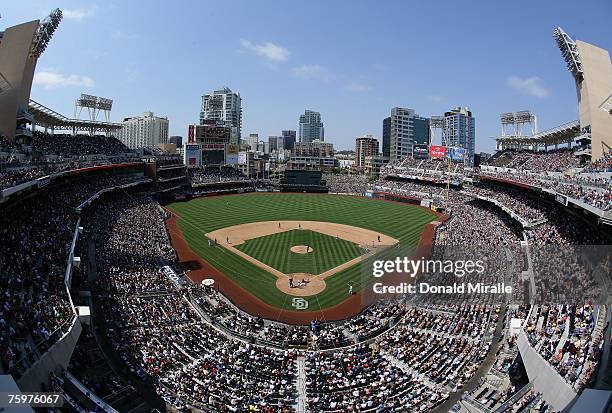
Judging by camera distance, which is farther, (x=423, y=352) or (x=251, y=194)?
(x=251, y=194)

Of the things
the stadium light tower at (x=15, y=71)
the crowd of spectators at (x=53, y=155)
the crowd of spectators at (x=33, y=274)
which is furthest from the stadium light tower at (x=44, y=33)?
the crowd of spectators at (x=33, y=274)

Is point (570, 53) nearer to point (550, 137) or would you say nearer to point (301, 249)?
point (550, 137)

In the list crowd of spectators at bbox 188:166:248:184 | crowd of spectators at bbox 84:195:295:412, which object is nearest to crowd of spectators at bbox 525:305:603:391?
crowd of spectators at bbox 84:195:295:412

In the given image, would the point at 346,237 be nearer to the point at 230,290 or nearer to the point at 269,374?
the point at 230,290

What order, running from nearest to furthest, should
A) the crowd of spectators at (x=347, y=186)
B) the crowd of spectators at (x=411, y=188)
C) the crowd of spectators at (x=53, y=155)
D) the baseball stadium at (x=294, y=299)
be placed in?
the baseball stadium at (x=294, y=299), the crowd of spectators at (x=53, y=155), the crowd of spectators at (x=411, y=188), the crowd of spectators at (x=347, y=186)

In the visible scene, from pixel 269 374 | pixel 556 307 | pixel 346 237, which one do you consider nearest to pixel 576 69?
pixel 346 237

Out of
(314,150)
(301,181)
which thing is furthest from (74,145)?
(314,150)

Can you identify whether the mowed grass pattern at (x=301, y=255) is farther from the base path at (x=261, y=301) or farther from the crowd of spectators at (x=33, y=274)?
the crowd of spectators at (x=33, y=274)

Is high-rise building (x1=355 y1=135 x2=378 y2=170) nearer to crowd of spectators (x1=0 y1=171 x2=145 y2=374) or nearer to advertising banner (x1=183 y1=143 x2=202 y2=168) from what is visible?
advertising banner (x1=183 y1=143 x2=202 y2=168)
